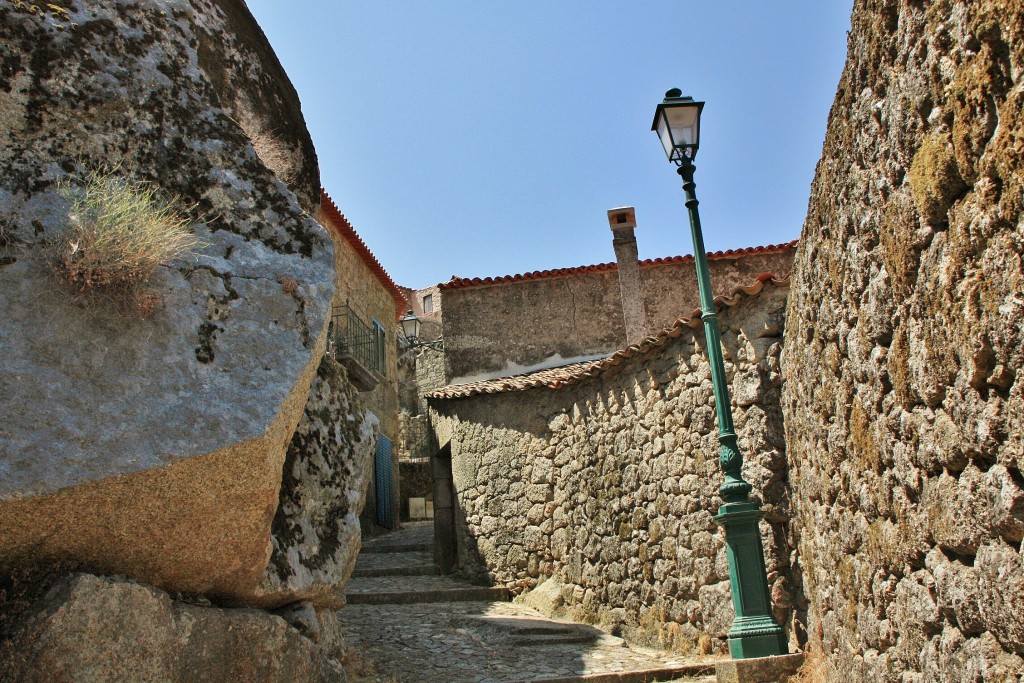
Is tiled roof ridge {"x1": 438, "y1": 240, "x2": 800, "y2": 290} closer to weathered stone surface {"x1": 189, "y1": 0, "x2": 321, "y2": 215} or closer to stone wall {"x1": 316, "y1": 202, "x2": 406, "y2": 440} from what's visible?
stone wall {"x1": 316, "y1": 202, "x2": 406, "y2": 440}


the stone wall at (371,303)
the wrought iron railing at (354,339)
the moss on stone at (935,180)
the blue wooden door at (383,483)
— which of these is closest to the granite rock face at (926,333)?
the moss on stone at (935,180)

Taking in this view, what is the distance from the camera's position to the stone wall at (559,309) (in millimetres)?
12562

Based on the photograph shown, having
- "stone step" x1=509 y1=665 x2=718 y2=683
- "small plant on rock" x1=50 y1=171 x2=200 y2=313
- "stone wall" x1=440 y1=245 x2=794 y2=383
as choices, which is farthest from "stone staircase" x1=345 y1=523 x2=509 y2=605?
"small plant on rock" x1=50 y1=171 x2=200 y2=313

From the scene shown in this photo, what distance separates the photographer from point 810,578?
529cm

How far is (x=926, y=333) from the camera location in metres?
2.75

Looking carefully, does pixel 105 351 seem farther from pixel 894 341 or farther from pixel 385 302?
pixel 385 302

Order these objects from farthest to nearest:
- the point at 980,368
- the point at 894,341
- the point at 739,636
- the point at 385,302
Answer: the point at 385,302
the point at 739,636
the point at 894,341
the point at 980,368

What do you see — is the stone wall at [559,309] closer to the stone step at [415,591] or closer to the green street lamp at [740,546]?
the stone step at [415,591]

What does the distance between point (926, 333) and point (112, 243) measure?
2.91 metres

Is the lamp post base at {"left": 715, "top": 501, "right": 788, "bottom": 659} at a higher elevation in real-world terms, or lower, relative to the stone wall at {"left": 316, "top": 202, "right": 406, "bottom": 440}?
lower

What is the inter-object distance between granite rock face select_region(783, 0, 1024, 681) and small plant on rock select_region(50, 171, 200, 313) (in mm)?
2705

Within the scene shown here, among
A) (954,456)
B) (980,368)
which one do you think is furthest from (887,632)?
(980,368)

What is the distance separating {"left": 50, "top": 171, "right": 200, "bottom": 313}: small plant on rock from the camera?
3268 mm

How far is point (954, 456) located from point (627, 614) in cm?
543
